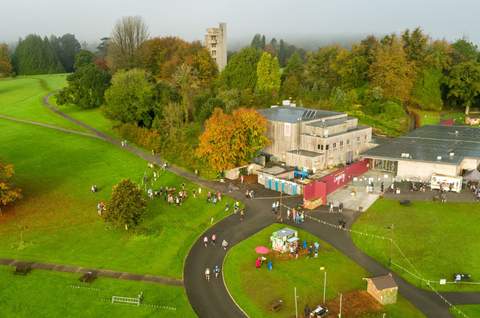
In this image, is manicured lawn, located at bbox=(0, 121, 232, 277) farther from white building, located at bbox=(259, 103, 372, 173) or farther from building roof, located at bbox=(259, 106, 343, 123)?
building roof, located at bbox=(259, 106, 343, 123)

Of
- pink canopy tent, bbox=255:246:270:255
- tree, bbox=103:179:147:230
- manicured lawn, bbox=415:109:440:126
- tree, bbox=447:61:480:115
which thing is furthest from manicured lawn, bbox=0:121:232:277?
tree, bbox=447:61:480:115

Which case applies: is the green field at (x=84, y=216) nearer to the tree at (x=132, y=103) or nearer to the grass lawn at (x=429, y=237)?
the tree at (x=132, y=103)

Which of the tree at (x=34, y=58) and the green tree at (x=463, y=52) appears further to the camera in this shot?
the tree at (x=34, y=58)

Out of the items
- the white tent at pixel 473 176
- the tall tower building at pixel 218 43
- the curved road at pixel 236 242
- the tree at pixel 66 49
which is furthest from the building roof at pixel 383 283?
the tree at pixel 66 49

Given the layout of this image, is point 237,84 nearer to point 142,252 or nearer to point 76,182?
point 76,182

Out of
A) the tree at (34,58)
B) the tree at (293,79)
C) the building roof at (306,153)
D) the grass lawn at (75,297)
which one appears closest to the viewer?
the grass lawn at (75,297)
